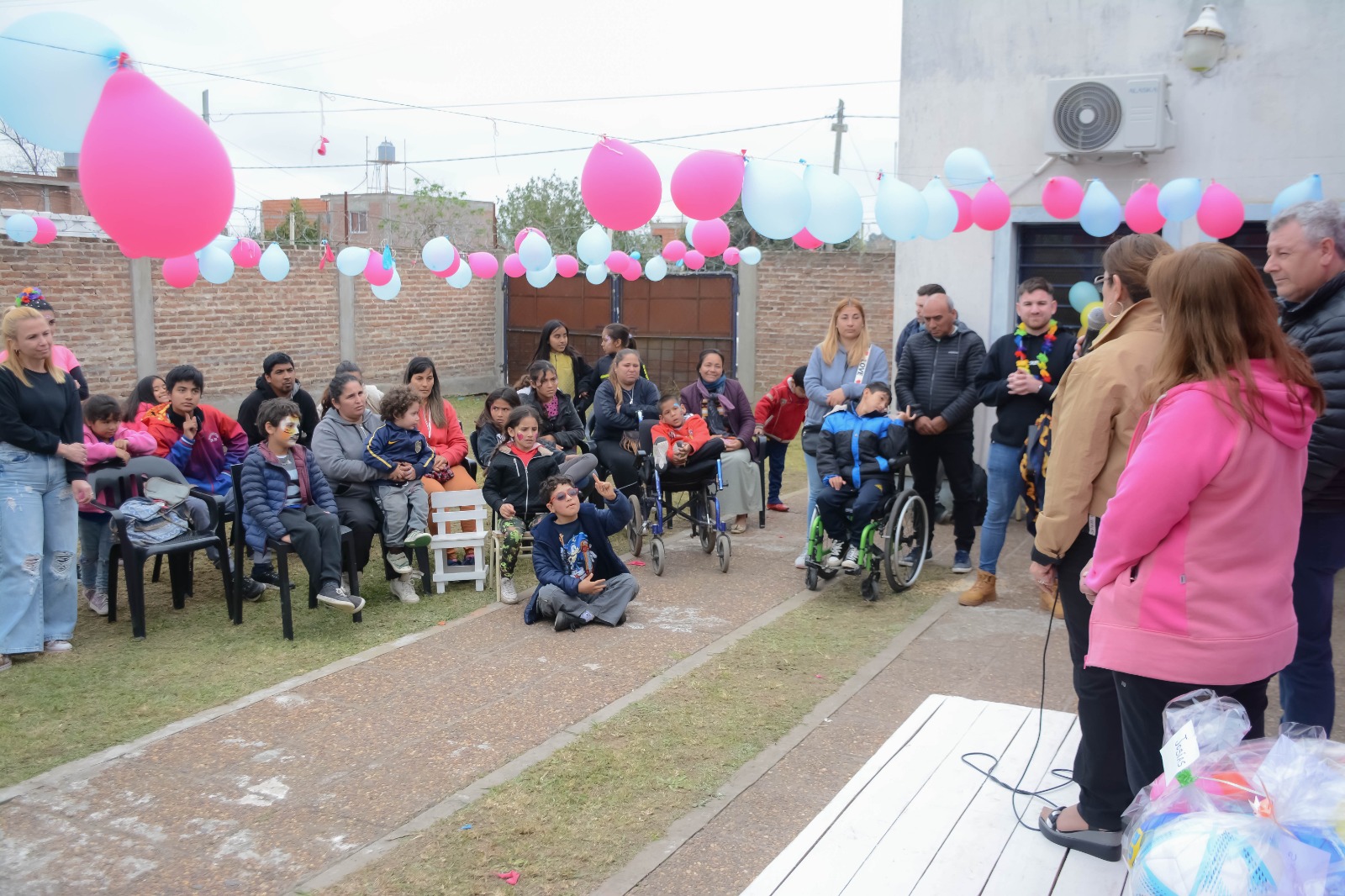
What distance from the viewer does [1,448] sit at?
571 cm

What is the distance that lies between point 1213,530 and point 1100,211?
20.8ft

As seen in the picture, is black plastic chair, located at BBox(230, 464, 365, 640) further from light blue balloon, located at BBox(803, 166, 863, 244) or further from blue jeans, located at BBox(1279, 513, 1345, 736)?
blue jeans, located at BBox(1279, 513, 1345, 736)

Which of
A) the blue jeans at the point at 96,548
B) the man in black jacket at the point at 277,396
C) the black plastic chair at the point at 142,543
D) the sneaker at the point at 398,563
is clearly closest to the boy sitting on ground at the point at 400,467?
the sneaker at the point at 398,563

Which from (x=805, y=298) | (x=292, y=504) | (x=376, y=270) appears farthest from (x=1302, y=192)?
(x=805, y=298)

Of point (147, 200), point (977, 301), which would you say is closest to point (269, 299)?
point (977, 301)

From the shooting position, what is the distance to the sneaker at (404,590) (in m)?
7.13

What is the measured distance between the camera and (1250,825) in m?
2.00

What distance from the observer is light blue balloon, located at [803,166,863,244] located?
311 inches

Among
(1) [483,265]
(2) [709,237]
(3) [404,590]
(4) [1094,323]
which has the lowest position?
(3) [404,590]

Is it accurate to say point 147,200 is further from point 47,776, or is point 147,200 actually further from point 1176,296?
point 1176,296

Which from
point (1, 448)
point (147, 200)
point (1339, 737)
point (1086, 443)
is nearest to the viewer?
point (1086, 443)

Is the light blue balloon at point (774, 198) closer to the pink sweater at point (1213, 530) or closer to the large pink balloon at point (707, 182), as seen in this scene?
the large pink balloon at point (707, 182)

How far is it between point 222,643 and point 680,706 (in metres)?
2.81

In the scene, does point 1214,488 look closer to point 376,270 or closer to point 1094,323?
point 1094,323
